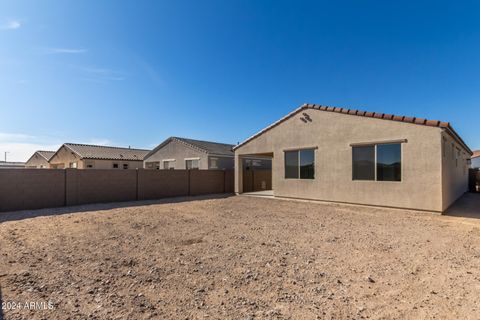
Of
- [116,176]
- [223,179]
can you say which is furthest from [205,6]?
[223,179]

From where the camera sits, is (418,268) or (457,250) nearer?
(418,268)

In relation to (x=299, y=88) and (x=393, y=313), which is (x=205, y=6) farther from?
(x=393, y=313)

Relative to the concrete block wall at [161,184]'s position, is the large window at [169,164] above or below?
above

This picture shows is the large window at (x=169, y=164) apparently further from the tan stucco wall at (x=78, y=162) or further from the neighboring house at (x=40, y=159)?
the neighboring house at (x=40, y=159)

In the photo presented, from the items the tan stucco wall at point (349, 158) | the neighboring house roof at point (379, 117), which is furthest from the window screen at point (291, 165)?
the neighboring house roof at point (379, 117)

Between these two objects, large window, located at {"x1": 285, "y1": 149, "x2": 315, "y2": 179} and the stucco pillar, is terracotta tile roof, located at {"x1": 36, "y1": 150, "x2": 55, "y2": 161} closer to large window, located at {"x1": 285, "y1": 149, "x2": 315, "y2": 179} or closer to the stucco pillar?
the stucco pillar

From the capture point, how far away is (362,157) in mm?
10289

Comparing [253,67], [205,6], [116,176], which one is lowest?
[116,176]

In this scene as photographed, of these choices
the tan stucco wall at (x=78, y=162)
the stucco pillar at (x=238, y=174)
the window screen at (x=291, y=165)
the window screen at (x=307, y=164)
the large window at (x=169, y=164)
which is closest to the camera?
the window screen at (x=307, y=164)

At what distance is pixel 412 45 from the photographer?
11602 millimetres

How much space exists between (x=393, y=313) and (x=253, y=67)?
14371mm

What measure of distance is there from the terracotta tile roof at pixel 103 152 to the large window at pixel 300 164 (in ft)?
71.8

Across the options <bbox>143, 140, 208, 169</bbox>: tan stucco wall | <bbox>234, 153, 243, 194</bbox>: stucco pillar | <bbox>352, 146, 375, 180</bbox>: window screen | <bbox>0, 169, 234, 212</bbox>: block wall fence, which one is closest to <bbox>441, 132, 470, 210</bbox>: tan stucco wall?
<bbox>352, 146, 375, 180</bbox>: window screen

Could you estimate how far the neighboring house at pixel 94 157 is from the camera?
83.3 feet
